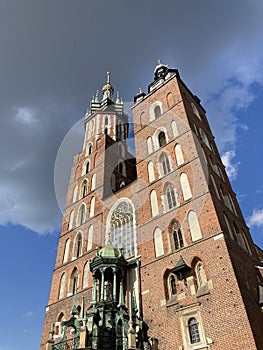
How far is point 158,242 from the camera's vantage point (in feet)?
54.3

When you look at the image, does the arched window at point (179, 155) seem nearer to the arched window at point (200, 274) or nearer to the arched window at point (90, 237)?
the arched window at point (200, 274)

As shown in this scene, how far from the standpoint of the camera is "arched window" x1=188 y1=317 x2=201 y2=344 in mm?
12289

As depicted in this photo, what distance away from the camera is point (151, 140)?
22.7m

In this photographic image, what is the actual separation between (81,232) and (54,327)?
6.50 metres

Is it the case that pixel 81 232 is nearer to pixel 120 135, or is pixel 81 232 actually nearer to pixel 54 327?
pixel 54 327

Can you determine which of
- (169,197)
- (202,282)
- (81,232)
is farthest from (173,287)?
(81,232)

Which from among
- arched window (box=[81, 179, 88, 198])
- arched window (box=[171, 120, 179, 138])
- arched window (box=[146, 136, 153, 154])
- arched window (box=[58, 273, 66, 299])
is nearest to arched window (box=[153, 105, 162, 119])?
arched window (box=[146, 136, 153, 154])

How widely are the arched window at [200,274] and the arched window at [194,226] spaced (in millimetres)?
1309

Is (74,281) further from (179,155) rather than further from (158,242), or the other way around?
(179,155)

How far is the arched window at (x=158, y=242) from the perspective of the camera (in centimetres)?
1614

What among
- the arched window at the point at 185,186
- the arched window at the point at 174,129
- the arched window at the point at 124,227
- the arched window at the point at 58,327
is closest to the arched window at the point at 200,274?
the arched window at the point at 185,186

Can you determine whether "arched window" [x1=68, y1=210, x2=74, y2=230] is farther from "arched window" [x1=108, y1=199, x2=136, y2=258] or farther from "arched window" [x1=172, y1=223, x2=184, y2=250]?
"arched window" [x1=172, y1=223, x2=184, y2=250]

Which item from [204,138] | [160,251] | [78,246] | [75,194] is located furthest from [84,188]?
[160,251]

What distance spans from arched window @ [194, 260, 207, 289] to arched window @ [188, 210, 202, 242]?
4.29 ft
